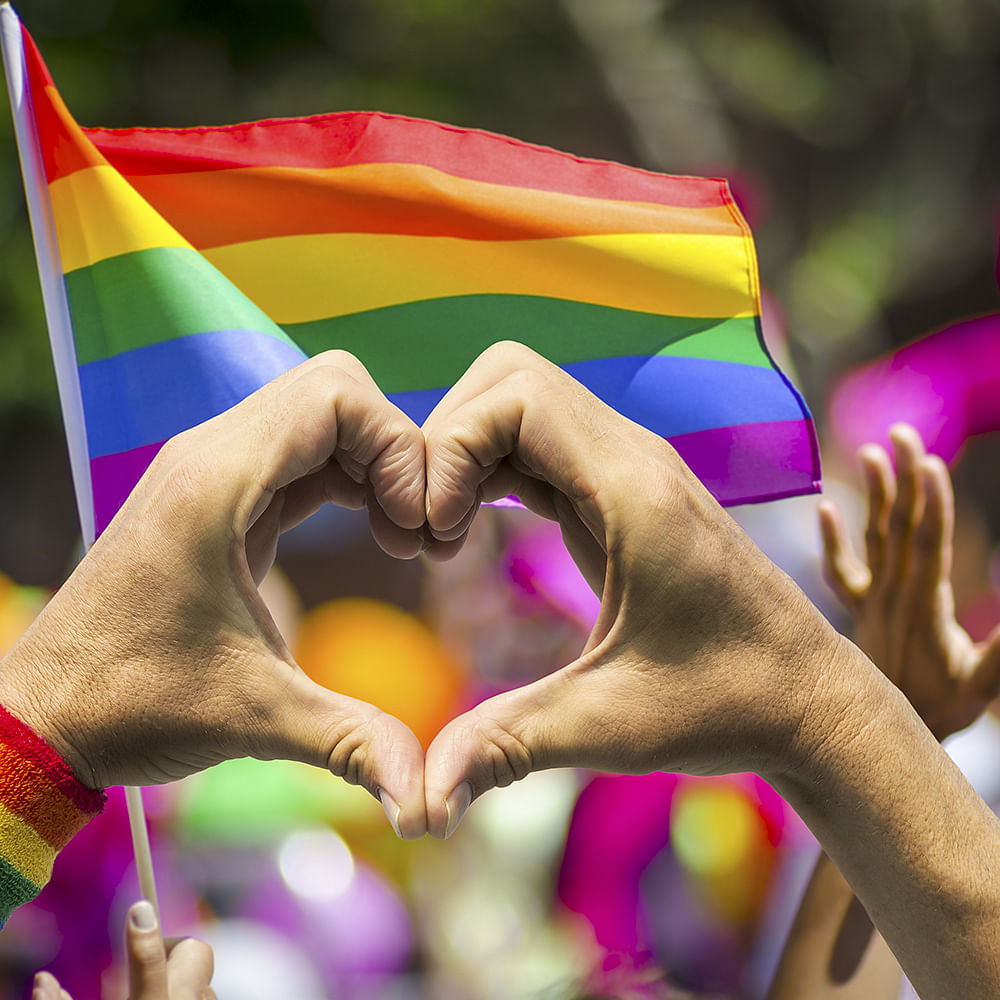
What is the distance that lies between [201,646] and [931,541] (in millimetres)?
1333

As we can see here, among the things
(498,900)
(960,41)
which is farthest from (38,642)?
(960,41)

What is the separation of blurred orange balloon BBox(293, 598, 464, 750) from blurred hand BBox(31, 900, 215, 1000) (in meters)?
2.00

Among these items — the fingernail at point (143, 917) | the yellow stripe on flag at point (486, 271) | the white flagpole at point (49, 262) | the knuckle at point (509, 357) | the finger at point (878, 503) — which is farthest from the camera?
A: the finger at point (878, 503)

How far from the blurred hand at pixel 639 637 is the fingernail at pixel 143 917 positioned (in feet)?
2.48

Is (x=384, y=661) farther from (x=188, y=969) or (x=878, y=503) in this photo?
(x=878, y=503)

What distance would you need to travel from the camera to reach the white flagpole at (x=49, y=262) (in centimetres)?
149

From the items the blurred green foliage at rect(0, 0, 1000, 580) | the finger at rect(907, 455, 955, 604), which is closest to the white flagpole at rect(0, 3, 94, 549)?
the finger at rect(907, 455, 955, 604)

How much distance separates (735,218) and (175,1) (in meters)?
3.81

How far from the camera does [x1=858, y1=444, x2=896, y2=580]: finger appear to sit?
1.72 meters

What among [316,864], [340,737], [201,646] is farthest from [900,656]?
[316,864]

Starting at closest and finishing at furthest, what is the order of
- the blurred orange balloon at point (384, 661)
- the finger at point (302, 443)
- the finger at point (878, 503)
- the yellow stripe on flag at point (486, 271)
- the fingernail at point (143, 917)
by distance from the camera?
the finger at point (302, 443), the fingernail at point (143, 917), the yellow stripe on flag at point (486, 271), the finger at point (878, 503), the blurred orange balloon at point (384, 661)

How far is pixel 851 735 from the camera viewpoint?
2.97ft

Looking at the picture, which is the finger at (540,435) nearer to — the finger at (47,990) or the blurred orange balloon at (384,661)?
the finger at (47,990)

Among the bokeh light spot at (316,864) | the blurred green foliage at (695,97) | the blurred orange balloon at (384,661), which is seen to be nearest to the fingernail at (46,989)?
the bokeh light spot at (316,864)
